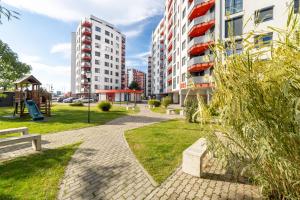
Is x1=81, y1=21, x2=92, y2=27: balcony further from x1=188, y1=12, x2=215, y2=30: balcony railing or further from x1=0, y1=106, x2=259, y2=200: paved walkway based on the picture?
x1=0, y1=106, x2=259, y2=200: paved walkway

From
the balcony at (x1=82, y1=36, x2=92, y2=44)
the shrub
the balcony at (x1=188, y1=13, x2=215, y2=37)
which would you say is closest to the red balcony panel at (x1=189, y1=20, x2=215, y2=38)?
the balcony at (x1=188, y1=13, x2=215, y2=37)

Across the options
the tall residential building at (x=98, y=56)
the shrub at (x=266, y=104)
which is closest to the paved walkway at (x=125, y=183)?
the shrub at (x=266, y=104)

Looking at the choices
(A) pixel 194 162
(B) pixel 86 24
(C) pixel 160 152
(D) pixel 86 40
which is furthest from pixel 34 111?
(B) pixel 86 24

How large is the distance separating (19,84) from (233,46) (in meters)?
20.5

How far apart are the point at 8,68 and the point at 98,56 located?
4327 centimetres

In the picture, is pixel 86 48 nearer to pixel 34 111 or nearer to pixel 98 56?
pixel 98 56

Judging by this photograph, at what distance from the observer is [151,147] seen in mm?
6945

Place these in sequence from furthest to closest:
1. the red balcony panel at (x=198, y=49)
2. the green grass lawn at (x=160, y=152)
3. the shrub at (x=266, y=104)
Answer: the red balcony panel at (x=198, y=49) → the green grass lawn at (x=160, y=152) → the shrub at (x=266, y=104)

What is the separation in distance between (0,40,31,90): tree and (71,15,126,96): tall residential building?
113ft

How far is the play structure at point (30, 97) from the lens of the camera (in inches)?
625

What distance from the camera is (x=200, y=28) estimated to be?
85.8 feet

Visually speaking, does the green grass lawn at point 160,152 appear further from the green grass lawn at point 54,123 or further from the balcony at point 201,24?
the balcony at point 201,24

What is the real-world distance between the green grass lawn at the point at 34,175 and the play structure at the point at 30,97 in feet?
35.7

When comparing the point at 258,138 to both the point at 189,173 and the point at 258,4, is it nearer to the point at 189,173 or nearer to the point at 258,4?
the point at 189,173
